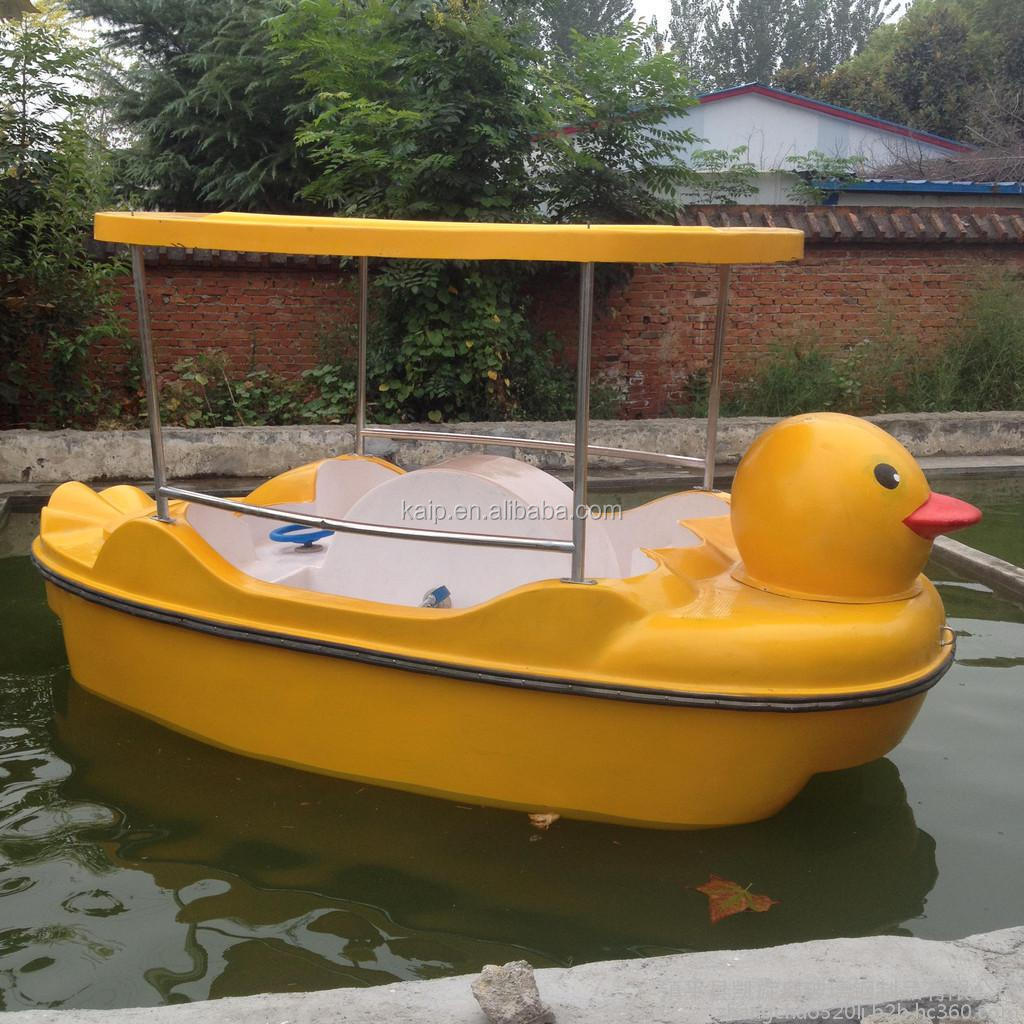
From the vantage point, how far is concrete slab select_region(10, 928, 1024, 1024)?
1963 millimetres

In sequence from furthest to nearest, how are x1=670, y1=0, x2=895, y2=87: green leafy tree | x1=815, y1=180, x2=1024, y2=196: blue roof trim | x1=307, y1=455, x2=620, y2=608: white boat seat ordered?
x1=670, y1=0, x2=895, y2=87: green leafy tree, x1=815, y1=180, x2=1024, y2=196: blue roof trim, x1=307, y1=455, x2=620, y2=608: white boat seat

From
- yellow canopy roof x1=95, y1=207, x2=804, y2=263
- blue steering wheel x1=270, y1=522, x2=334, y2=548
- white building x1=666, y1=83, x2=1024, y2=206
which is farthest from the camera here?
white building x1=666, y1=83, x2=1024, y2=206

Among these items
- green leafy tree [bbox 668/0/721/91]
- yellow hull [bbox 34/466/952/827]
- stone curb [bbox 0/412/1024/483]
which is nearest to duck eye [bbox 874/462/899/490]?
yellow hull [bbox 34/466/952/827]

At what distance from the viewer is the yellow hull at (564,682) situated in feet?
9.06

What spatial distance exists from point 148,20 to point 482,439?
1127 centimetres

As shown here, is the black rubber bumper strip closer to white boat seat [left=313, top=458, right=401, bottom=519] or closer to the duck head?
the duck head

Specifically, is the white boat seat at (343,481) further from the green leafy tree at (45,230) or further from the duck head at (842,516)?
the green leafy tree at (45,230)

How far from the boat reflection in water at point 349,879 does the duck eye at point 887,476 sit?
1.02 metres

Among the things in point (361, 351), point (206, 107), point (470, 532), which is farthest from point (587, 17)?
point (470, 532)

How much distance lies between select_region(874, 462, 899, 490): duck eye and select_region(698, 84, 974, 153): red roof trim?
53.7 ft

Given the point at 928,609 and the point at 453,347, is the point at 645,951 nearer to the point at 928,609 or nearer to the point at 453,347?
the point at 928,609

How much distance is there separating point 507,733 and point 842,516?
1069 mm

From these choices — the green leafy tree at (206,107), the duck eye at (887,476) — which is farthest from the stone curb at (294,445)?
the green leafy tree at (206,107)

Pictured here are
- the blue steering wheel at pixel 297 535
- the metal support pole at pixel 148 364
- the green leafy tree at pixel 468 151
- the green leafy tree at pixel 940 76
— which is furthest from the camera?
the green leafy tree at pixel 940 76
